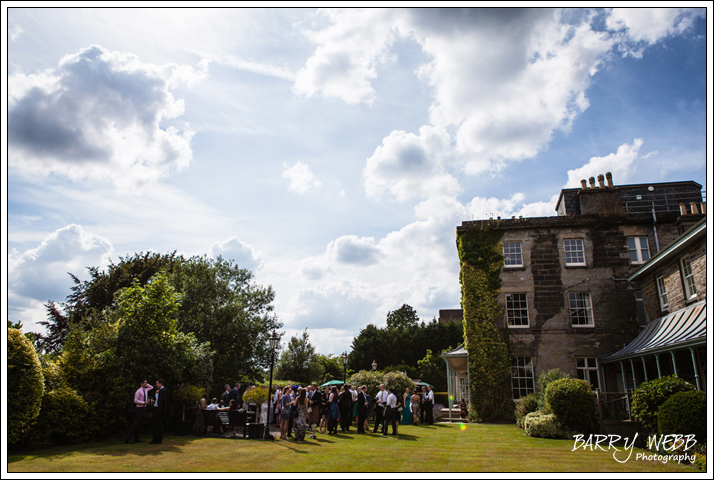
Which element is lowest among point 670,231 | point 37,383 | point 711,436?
point 711,436

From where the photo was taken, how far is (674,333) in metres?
14.9

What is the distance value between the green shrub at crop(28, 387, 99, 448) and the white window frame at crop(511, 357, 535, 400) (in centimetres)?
1867

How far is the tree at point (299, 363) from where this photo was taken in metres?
43.3

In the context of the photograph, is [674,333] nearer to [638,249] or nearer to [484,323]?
[484,323]

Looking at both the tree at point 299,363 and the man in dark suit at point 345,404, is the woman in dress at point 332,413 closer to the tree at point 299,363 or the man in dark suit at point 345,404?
the man in dark suit at point 345,404

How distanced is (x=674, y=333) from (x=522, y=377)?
8.68m

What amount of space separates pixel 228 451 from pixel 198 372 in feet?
29.0

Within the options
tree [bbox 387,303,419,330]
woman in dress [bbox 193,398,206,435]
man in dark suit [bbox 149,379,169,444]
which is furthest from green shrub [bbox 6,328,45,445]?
tree [bbox 387,303,419,330]

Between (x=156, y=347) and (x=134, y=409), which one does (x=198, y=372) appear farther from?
(x=134, y=409)

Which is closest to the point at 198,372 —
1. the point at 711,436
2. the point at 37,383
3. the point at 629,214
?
the point at 37,383

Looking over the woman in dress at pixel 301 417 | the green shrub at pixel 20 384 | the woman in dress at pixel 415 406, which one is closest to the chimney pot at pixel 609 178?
the woman in dress at pixel 415 406

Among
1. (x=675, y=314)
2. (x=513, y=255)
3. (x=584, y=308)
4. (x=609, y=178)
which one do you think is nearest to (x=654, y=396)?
(x=675, y=314)

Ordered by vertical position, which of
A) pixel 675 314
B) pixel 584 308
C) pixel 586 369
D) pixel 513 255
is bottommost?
pixel 586 369

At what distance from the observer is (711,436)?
808 cm
